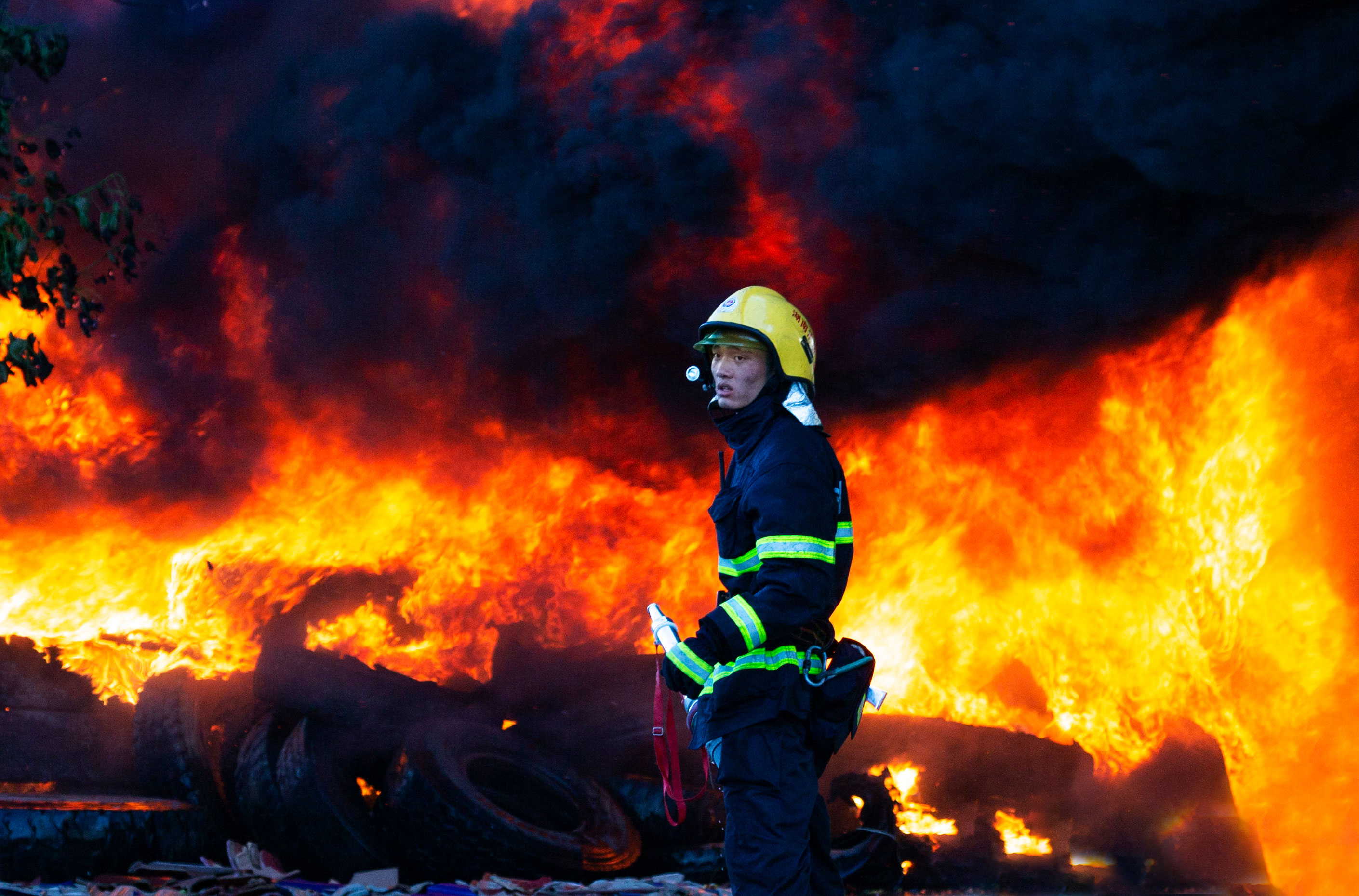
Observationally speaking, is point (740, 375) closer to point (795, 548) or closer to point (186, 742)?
point (795, 548)

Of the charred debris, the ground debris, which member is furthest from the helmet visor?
the charred debris

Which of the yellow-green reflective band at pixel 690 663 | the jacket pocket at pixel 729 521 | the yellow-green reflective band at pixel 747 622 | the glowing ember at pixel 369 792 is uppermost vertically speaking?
the jacket pocket at pixel 729 521

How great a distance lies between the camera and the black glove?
275 cm

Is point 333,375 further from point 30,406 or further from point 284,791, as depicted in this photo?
point 284,791

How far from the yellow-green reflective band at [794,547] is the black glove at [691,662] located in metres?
0.29

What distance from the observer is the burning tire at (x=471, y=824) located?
21.1 feet

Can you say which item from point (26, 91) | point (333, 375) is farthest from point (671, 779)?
point (26, 91)

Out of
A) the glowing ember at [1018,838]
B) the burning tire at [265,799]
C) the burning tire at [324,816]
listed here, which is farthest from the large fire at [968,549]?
the burning tire at [324,816]

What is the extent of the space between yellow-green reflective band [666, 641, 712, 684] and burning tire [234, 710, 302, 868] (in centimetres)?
515

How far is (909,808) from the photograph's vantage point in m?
7.52

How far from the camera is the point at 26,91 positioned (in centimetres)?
917

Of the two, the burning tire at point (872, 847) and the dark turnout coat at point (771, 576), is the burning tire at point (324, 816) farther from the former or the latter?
the dark turnout coat at point (771, 576)

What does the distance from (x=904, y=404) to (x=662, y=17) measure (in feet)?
13.5

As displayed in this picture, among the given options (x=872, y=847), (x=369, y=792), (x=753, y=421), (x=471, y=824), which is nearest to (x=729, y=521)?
(x=753, y=421)
